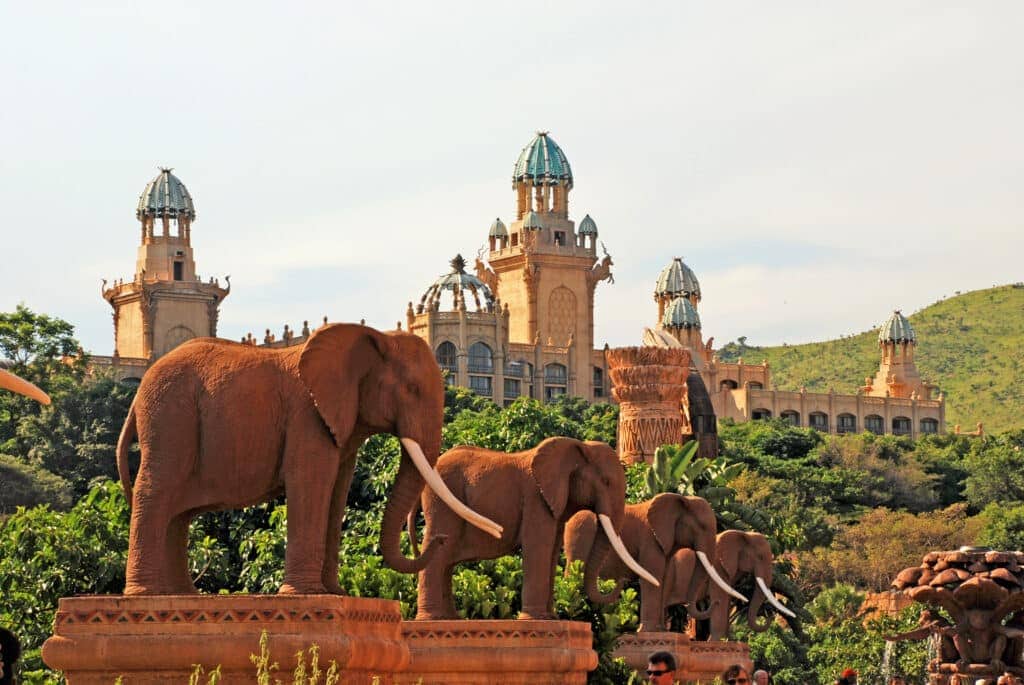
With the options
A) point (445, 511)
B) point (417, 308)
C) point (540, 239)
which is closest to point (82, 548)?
point (445, 511)

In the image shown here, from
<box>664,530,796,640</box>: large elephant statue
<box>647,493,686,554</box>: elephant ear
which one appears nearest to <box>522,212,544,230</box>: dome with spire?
<box>664,530,796,640</box>: large elephant statue

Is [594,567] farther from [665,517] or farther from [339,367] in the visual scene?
[339,367]

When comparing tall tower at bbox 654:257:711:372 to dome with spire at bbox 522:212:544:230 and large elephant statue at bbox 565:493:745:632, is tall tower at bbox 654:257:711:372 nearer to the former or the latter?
dome with spire at bbox 522:212:544:230

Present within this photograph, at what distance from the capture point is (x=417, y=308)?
11100 cm

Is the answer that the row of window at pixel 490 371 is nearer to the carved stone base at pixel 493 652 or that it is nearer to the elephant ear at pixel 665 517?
the elephant ear at pixel 665 517

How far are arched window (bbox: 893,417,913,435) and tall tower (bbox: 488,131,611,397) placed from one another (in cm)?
1927

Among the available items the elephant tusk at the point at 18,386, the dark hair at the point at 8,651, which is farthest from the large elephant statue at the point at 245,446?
the dark hair at the point at 8,651

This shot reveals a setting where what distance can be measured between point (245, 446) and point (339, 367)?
863 millimetres

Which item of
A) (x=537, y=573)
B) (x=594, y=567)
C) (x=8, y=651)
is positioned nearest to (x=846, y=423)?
(x=594, y=567)

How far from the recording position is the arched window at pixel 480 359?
111 metres

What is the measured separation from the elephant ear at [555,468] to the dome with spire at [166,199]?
8918cm

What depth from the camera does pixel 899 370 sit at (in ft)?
444

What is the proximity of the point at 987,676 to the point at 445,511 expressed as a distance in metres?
6.87

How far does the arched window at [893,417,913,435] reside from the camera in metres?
131
